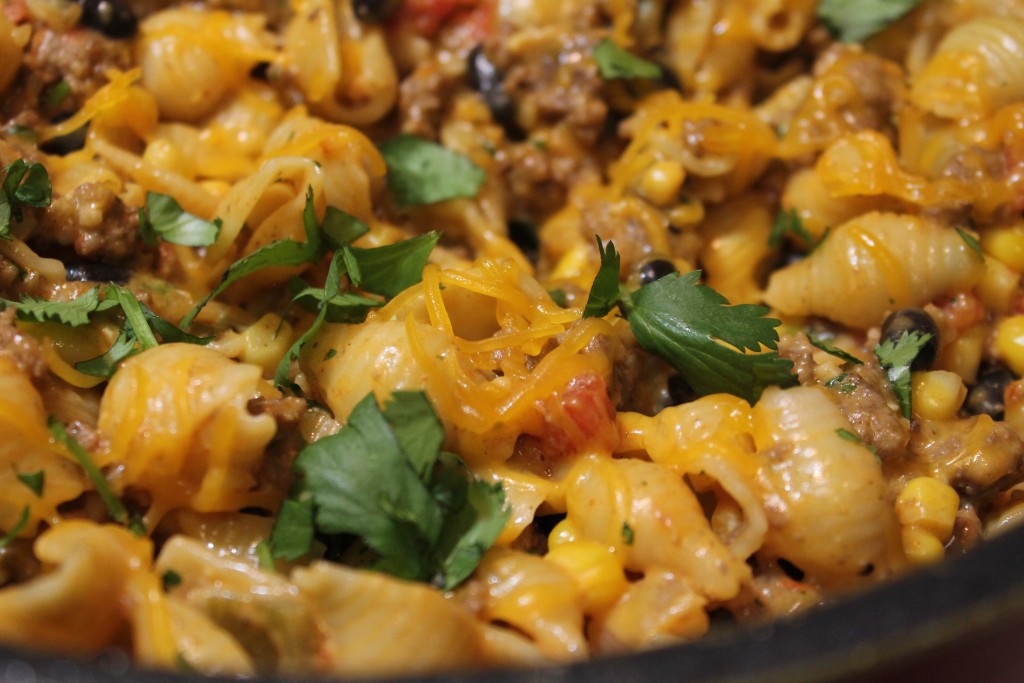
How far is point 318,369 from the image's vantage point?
9.03ft

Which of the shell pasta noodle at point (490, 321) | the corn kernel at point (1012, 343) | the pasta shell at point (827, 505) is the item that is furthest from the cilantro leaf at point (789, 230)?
the pasta shell at point (827, 505)

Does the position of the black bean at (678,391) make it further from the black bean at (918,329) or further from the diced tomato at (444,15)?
the diced tomato at (444,15)

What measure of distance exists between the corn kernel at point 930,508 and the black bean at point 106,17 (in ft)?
9.51

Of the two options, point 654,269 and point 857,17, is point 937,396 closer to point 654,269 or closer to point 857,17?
point 654,269

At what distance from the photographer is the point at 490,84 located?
372 centimetres

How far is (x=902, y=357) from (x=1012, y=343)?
1.44ft

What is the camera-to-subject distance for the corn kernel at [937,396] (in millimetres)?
2895

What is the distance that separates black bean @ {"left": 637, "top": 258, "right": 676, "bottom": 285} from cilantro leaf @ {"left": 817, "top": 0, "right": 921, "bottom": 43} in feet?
4.40

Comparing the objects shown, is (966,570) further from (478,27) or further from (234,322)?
(478,27)

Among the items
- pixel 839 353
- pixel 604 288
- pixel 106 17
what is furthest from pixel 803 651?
pixel 106 17

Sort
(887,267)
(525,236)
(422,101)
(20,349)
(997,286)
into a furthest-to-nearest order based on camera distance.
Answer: (525,236) < (422,101) < (997,286) < (887,267) < (20,349)

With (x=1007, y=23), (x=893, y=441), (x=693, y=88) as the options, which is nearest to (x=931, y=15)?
(x=1007, y=23)

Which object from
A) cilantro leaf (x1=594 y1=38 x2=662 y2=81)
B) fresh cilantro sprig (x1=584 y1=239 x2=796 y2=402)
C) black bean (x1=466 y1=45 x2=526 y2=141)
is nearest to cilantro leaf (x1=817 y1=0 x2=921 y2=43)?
cilantro leaf (x1=594 y1=38 x2=662 y2=81)

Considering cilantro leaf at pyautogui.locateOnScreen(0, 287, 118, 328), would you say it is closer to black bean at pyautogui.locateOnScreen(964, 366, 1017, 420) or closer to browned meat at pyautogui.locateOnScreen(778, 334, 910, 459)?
browned meat at pyautogui.locateOnScreen(778, 334, 910, 459)
